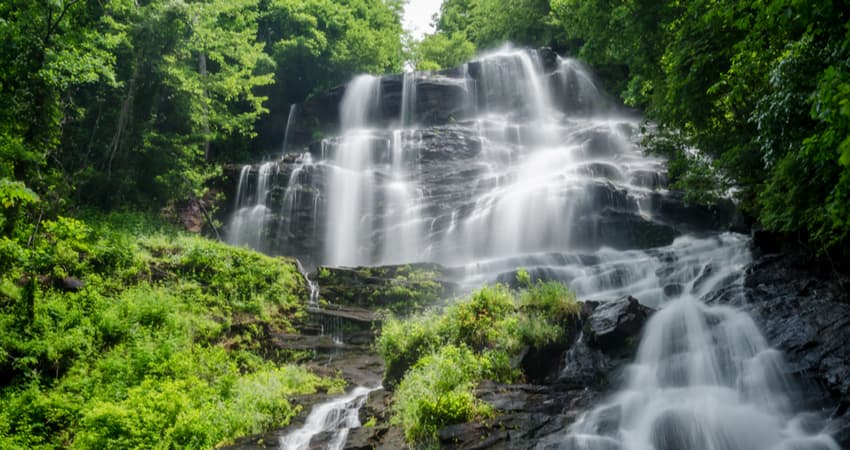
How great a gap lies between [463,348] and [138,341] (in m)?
6.59

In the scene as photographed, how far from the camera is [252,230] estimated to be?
69.3 feet

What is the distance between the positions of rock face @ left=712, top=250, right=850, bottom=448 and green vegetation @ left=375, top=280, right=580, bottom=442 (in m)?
3.25

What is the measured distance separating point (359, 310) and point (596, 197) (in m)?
9.47

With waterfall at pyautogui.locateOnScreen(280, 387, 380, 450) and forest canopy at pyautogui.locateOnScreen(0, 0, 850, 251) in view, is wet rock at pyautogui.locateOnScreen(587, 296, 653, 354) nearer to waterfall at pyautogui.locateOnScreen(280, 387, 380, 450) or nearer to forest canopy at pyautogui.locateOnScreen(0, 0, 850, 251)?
forest canopy at pyautogui.locateOnScreen(0, 0, 850, 251)

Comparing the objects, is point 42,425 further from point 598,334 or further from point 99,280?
point 598,334

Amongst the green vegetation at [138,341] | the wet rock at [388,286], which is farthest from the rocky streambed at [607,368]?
the wet rock at [388,286]

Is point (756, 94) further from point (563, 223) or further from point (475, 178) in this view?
point (475, 178)

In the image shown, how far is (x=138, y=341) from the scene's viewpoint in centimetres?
1013

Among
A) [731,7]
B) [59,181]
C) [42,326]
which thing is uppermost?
[731,7]

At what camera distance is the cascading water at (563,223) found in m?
7.02

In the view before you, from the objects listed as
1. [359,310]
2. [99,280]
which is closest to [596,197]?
[359,310]

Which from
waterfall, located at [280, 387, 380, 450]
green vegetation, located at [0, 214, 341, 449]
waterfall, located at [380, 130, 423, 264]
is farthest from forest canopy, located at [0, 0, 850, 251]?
waterfall, located at [380, 130, 423, 264]

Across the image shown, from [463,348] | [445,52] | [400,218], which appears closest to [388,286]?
[463,348]

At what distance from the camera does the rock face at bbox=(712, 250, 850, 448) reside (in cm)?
678
